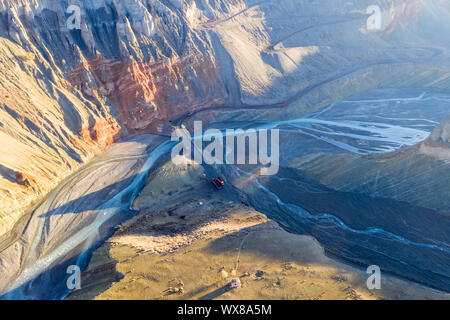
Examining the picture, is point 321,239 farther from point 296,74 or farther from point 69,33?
point 69,33

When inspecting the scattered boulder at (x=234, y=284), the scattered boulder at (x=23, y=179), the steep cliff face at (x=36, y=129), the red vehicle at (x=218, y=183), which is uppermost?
the steep cliff face at (x=36, y=129)

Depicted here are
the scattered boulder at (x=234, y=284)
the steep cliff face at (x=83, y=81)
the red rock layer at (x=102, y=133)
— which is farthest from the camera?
the red rock layer at (x=102, y=133)

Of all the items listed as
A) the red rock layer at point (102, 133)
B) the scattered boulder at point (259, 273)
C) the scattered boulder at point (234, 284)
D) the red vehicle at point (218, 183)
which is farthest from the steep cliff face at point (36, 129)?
the scattered boulder at point (259, 273)

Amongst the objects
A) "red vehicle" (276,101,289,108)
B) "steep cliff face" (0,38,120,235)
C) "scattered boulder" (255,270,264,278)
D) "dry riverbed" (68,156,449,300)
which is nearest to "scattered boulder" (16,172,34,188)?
"steep cliff face" (0,38,120,235)

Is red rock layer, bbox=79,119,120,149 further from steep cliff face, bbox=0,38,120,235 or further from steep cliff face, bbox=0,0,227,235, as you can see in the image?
steep cliff face, bbox=0,0,227,235

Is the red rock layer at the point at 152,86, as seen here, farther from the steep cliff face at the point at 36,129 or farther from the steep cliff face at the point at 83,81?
the steep cliff face at the point at 36,129

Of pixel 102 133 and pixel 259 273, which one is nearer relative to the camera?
pixel 259 273

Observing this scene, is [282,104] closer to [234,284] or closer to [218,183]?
[218,183]

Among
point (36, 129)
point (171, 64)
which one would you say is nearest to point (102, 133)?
point (36, 129)

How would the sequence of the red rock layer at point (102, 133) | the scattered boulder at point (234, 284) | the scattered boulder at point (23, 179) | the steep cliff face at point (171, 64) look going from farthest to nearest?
the red rock layer at point (102, 133)
the steep cliff face at point (171, 64)
the scattered boulder at point (23, 179)
the scattered boulder at point (234, 284)
